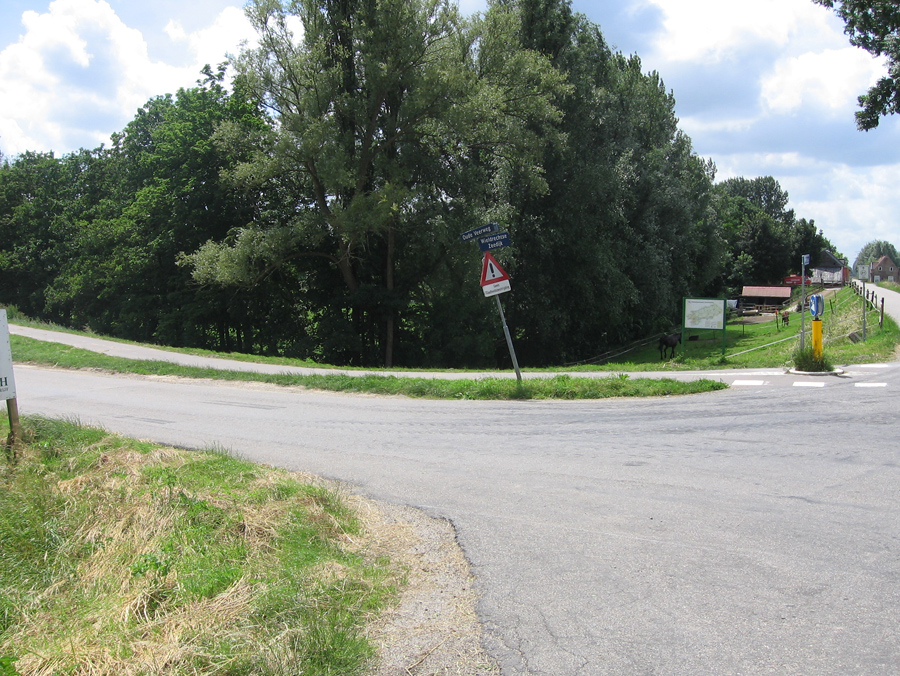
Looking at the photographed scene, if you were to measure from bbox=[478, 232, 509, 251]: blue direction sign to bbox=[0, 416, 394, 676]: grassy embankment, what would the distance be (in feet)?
23.7

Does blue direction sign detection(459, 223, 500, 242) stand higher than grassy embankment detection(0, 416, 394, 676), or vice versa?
blue direction sign detection(459, 223, 500, 242)

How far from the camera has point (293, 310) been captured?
1415 inches

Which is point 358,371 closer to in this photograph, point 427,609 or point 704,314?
point 704,314

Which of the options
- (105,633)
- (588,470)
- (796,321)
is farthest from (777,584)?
(796,321)

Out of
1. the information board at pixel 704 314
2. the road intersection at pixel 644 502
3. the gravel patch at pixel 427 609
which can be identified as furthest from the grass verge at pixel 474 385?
the gravel patch at pixel 427 609

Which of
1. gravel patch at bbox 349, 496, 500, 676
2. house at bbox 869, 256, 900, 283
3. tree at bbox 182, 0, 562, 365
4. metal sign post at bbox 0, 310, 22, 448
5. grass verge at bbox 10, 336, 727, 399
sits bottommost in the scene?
gravel patch at bbox 349, 496, 500, 676

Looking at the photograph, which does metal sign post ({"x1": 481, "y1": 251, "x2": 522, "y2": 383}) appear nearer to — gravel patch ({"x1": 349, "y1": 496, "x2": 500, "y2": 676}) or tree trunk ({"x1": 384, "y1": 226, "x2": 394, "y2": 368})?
gravel patch ({"x1": 349, "y1": 496, "x2": 500, "y2": 676})

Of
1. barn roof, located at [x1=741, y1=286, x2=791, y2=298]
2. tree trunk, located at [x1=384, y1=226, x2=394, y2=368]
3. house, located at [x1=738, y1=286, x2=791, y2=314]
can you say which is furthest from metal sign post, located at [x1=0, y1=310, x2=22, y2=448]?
barn roof, located at [x1=741, y1=286, x2=791, y2=298]

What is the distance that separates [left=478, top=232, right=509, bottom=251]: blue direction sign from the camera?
42.8 ft

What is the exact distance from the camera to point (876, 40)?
24.7 metres

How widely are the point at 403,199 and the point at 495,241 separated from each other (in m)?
14.6

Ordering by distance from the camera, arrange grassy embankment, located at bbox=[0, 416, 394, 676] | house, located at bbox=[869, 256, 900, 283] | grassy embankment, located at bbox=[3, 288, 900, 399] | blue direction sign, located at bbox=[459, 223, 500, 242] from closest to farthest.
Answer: grassy embankment, located at bbox=[0, 416, 394, 676]
grassy embankment, located at bbox=[3, 288, 900, 399]
blue direction sign, located at bbox=[459, 223, 500, 242]
house, located at bbox=[869, 256, 900, 283]

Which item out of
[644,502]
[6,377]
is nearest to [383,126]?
[6,377]

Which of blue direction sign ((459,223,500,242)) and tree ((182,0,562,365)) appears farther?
tree ((182,0,562,365))
